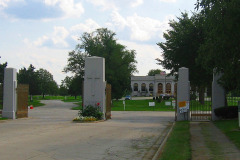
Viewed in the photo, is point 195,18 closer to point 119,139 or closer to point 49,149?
point 119,139

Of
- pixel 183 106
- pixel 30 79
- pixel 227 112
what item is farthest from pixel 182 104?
pixel 30 79

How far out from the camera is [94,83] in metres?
28.0

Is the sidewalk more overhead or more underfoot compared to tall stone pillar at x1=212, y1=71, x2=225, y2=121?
more underfoot

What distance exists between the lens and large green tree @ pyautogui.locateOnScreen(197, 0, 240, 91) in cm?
1404

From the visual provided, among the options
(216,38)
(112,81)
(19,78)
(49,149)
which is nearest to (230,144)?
(216,38)

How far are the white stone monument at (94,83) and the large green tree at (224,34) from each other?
1288 centimetres

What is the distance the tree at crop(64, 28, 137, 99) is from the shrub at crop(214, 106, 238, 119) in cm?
3505

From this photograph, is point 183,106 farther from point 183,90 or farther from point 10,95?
point 10,95

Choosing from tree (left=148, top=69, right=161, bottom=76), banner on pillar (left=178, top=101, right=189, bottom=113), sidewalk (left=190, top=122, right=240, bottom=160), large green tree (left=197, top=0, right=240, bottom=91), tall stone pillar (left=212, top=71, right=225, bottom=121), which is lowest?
sidewalk (left=190, top=122, right=240, bottom=160)

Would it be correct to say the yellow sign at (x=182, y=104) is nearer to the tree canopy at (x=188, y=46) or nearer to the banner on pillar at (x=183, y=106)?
the banner on pillar at (x=183, y=106)

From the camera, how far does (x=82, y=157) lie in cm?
1086

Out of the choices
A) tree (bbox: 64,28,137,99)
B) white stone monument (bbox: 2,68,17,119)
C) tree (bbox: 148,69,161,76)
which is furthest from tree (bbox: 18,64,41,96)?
tree (bbox: 148,69,161,76)

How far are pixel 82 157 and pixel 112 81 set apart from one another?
50.0 metres

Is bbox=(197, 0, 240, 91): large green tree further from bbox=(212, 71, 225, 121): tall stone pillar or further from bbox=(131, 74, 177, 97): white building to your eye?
bbox=(131, 74, 177, 97): white building
